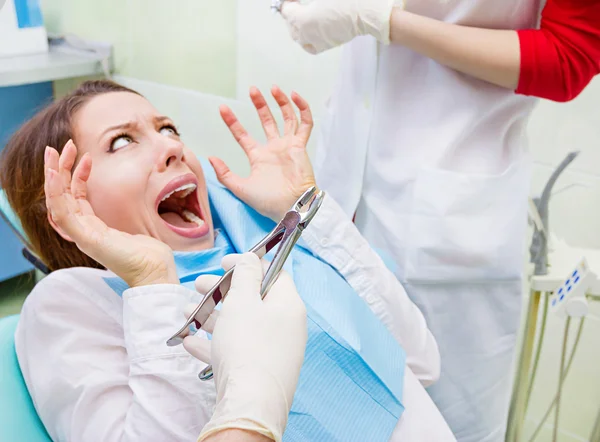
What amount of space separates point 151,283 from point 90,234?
116 millimetres

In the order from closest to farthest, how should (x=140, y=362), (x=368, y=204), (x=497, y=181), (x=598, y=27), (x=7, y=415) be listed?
(x=140, y=362), (x=7, y=415), (x=598, y=27), (x=497, y=181), (x=368, y=204)

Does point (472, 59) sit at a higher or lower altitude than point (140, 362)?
higher

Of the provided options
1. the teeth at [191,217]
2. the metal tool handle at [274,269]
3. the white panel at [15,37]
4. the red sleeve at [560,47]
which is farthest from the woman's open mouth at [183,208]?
the white panel at [15,37]

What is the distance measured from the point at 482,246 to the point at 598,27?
0.48 metres

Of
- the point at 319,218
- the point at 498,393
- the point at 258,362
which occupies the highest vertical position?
the point at 258,362

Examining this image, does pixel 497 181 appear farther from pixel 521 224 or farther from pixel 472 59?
pixel 472 59

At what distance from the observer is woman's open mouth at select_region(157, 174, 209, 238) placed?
1180mm

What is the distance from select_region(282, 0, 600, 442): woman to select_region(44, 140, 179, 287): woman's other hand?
585mm

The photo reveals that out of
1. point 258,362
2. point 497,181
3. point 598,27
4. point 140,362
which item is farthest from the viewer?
point 497,181

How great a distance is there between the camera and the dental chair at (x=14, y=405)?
968mm

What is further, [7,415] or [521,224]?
[521,224]

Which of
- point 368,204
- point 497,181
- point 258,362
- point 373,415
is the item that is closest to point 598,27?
point 497,181

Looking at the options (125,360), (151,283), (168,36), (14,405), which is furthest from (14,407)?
(168,36)

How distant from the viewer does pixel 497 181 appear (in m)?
1.27
